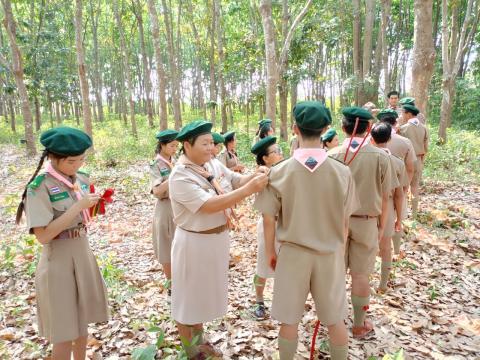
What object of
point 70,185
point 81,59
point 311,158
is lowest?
point 70,185

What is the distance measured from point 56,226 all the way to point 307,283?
67.1 inches

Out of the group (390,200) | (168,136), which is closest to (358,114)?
(390,200)

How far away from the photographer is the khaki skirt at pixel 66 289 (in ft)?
7.61

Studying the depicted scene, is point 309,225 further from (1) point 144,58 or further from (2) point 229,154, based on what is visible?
(1) point 144,58

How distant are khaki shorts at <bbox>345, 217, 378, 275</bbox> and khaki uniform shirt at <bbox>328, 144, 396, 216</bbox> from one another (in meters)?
0.11

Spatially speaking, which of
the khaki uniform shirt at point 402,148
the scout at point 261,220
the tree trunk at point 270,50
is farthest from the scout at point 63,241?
the tree trunk at point 270,50

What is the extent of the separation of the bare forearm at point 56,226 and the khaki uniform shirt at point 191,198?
2.17 ft

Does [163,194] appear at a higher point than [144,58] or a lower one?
lower

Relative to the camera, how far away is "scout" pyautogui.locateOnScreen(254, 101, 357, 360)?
2223 mm

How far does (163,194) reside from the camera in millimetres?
3902

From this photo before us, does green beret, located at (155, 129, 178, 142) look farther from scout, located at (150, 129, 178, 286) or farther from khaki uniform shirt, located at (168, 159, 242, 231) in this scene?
khaki uniform shirt, located at (168, 159, 242, 231)

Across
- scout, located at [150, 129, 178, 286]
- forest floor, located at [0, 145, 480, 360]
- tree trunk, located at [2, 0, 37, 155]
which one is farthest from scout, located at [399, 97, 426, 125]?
tree trunk, located at [2, 0, 37, 155]

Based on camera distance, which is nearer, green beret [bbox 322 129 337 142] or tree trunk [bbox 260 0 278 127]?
green beret [bbox 322 129 337 142]

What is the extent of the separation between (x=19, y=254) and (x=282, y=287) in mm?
4708
